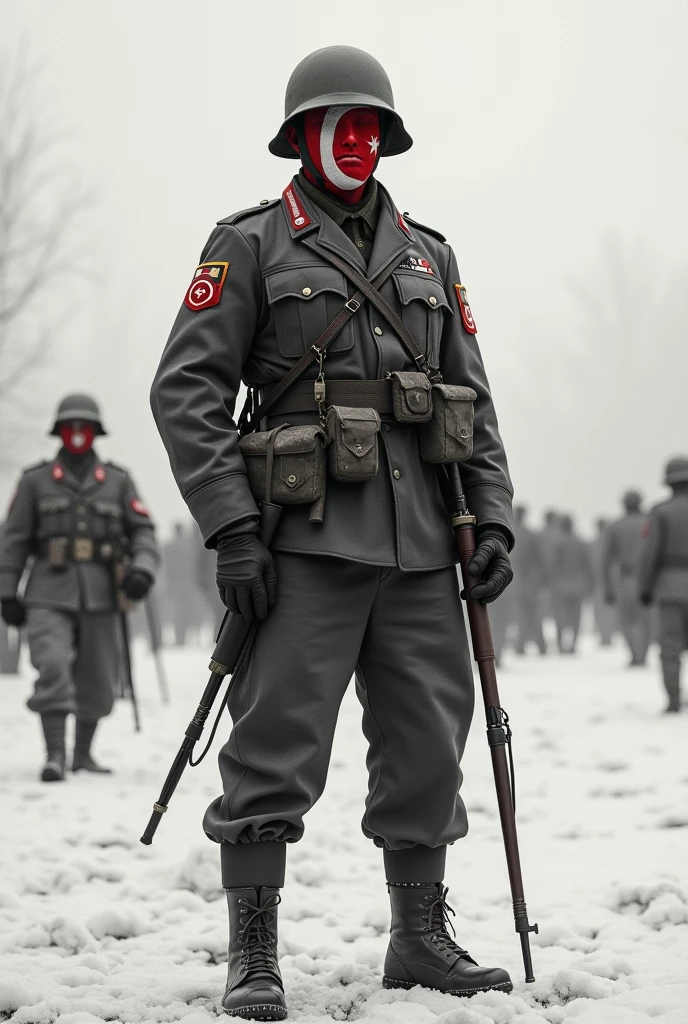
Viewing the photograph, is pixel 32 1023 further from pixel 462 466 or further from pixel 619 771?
pixel 619 771

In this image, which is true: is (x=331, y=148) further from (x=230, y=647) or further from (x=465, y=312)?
(x=230, y=647)

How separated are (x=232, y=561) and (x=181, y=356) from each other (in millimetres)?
538

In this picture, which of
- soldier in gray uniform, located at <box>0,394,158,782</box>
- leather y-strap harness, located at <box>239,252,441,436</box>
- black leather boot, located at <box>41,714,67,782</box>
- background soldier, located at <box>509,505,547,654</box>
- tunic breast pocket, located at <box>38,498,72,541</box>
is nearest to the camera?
leather y-strap harness, located at <box>239,252,441,436</box>

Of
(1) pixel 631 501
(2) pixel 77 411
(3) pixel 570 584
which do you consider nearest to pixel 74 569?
(2) pixel 77 411

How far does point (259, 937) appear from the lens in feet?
9.98

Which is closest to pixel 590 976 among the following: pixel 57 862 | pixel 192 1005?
pixel 192 1005

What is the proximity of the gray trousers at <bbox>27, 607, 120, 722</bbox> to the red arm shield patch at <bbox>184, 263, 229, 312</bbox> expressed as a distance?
4.25 meters

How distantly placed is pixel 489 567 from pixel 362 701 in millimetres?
482

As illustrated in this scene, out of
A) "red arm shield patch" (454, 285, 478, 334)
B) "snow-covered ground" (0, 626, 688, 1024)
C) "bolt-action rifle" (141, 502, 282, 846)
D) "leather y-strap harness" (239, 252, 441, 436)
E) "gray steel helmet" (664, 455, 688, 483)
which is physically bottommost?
"snow-covered ground" (0, 626, 688, 1024)

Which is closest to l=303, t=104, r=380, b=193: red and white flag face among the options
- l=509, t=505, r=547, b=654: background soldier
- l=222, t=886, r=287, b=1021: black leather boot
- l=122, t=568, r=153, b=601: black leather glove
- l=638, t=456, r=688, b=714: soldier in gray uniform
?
l=222, t=886, r=287, b=1021: black leather boot

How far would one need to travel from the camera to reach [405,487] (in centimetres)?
319

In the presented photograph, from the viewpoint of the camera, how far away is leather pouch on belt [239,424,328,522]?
303 centimetres

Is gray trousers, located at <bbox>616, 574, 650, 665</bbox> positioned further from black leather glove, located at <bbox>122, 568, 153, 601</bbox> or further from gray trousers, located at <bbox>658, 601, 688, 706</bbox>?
black leather glove, located at <bbox>122, 568, 153, 601</bbox>

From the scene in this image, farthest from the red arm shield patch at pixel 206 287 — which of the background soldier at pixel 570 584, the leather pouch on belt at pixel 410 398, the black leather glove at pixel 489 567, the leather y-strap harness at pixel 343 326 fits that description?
the background soldier at pixel 570 584
